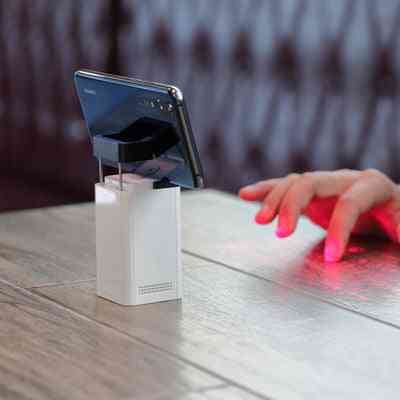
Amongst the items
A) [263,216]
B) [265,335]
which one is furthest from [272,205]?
[265,335]

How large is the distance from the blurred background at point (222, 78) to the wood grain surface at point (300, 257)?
114 cm

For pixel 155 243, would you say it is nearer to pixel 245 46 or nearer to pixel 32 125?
pixel 245 46

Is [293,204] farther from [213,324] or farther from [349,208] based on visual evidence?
[213,324]

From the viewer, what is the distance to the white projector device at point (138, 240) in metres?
1.03

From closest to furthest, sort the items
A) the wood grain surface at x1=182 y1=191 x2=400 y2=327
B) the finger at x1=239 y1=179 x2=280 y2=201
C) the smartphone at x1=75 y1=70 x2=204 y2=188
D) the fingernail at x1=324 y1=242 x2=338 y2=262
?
the smartphone at x1=75 y1=70 x2=204 y2=188, the wood grain surface at x1=182 y1=191 x2=400 y2=327, the fingernail at x1=324 y1=242 x2=338 y2=262, the finger at x1=239 y1=179 x2=280 y2=201

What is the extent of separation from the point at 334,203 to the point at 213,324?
443 millimetres

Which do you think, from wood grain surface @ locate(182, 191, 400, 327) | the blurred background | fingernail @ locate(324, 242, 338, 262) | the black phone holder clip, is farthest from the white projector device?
the blurred background

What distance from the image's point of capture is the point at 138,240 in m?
1.03

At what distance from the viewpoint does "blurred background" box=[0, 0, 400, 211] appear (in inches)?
102

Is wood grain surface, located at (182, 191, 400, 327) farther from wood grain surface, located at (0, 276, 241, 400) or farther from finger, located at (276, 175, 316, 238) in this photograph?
wood grain surface, located at (0, 276, 241, 400)

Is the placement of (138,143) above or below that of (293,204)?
above

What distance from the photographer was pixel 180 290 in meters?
1.06

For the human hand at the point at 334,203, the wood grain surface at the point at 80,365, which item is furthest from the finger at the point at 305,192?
the wood grain surface at the point at 80,365

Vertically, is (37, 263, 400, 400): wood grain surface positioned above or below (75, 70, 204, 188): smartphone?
below
